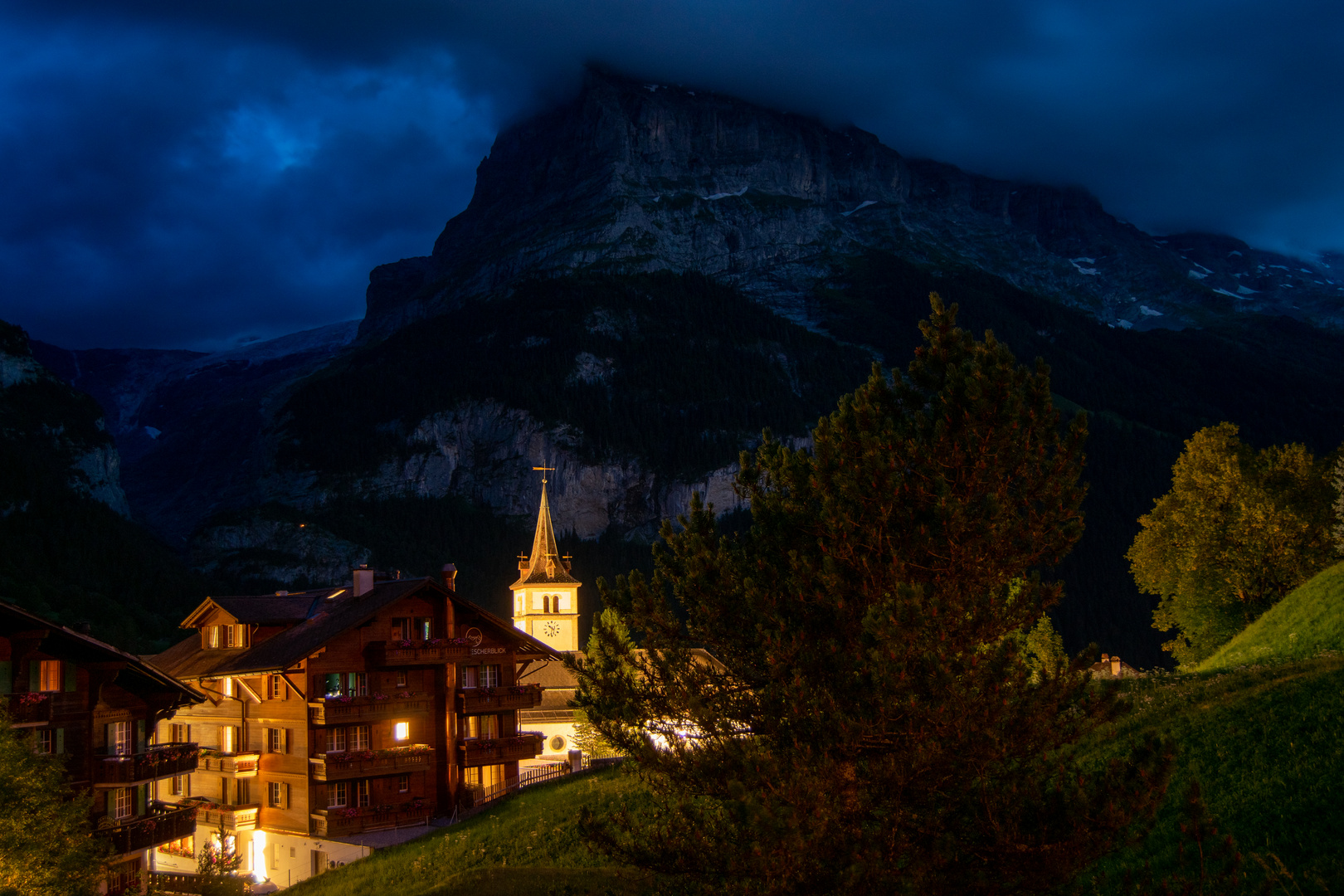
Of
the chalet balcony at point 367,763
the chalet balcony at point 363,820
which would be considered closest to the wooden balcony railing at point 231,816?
the chalet balcony at point 363,820

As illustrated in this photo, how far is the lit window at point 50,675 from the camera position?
36156mm

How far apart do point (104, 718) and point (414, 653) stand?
44.4ft

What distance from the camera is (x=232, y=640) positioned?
176 ft

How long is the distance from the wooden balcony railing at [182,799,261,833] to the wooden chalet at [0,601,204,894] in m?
8.20

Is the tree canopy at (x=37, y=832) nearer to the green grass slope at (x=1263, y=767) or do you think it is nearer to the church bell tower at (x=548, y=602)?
the green grass slope at (x=1263, y=767)

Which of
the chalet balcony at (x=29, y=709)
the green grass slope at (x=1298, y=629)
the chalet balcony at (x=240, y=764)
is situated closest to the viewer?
the chalet balcony at (x=29, y=709)

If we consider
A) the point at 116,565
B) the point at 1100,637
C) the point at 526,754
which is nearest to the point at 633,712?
the point at 526,754

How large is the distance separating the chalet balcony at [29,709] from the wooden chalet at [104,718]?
28 mm

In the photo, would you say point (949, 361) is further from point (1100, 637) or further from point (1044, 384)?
point (1100, 637)

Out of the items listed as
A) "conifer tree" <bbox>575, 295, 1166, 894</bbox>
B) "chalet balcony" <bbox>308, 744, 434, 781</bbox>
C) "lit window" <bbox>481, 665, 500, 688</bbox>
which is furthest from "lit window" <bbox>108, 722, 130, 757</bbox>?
"conifer tree" <bbox>575, 295, 1166, 894</bbox>

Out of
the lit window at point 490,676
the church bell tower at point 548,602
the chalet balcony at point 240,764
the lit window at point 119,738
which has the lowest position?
the chalet balcony at point 240,764

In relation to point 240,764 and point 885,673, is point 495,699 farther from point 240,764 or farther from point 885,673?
point 885,673

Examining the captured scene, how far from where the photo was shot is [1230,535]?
49.6m

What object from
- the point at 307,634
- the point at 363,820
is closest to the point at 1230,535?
the point at 363,820
